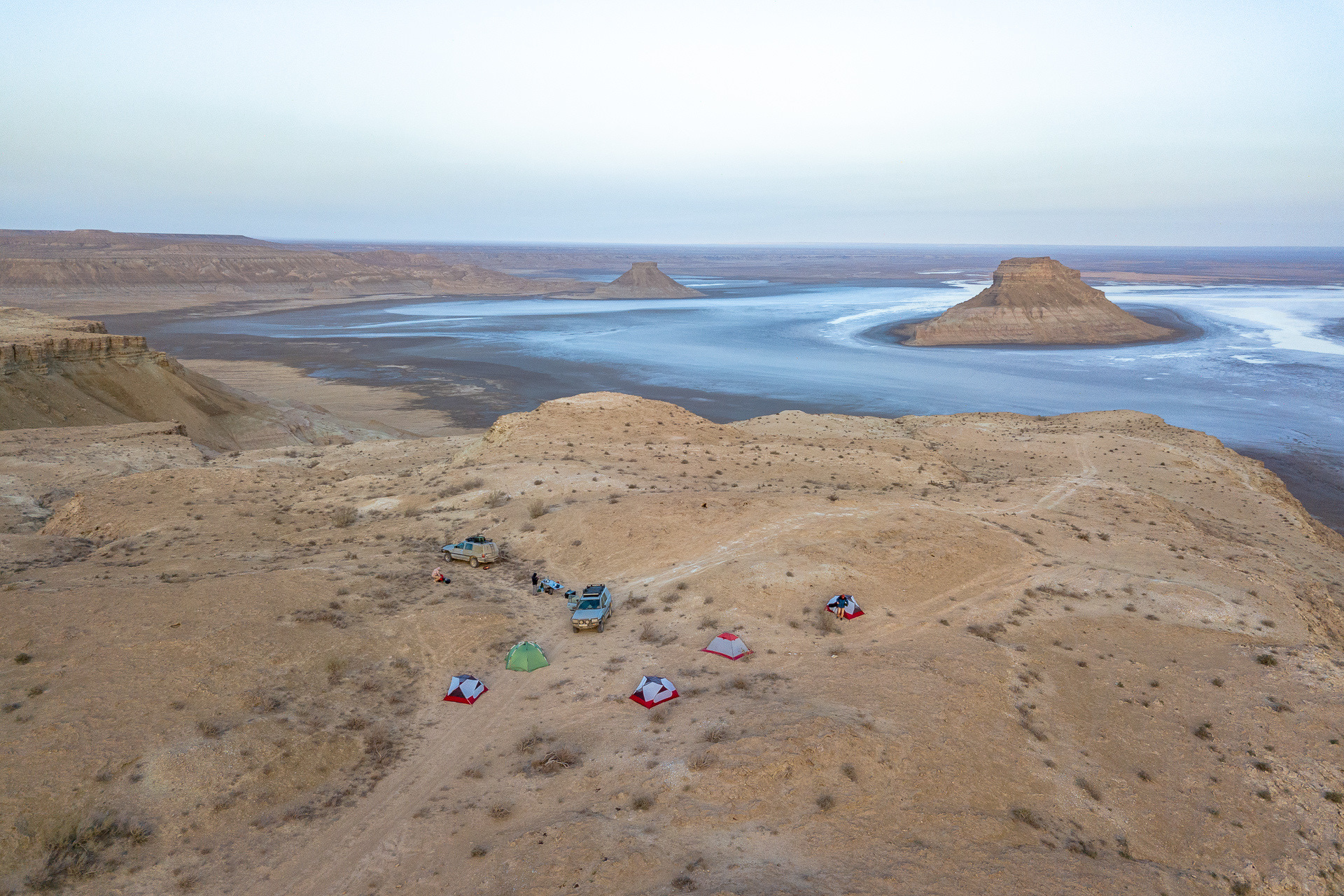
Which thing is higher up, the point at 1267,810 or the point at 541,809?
the point at 541,809

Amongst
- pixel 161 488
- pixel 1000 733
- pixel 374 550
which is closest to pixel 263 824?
pixel 374 550

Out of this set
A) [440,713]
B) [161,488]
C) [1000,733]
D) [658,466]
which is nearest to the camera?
[1000,733]

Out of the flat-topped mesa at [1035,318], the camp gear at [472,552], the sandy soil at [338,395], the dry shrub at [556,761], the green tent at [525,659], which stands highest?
→ the flat-topped mesa at [1035,318]

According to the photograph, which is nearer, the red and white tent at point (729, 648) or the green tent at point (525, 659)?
the green tent at point (525, 659)

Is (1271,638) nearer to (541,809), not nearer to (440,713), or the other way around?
(541,809)

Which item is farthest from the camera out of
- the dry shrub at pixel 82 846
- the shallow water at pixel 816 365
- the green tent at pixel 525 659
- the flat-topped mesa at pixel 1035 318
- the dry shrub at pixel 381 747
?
the flat-topped mesa at pixel 1035 318

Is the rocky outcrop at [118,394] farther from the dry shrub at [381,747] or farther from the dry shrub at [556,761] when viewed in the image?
the dry shrub at [556,761]

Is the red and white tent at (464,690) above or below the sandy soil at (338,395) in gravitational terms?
above

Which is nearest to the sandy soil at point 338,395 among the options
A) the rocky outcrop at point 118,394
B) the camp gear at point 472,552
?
the rocky outcrop at point 118,394

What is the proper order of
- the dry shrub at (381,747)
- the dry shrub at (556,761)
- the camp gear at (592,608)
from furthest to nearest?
the camp gear at (592,608), the dry shrub at (381,747), the dry shrub at (556,761)
